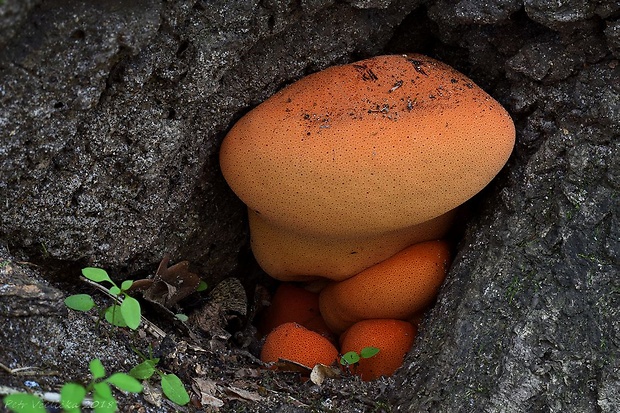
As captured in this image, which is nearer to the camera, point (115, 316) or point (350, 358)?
point (115, 316)

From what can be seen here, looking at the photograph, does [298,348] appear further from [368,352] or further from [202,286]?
[202,286]

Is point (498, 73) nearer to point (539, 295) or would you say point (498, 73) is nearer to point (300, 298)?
point (539, 295)

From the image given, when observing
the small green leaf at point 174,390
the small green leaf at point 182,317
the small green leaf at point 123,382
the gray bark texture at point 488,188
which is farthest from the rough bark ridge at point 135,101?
the small green leaf at point 123,382

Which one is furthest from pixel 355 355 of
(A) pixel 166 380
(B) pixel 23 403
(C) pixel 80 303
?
(B) pixel 23 403

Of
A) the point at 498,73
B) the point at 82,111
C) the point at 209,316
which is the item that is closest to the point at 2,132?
the point at 82,111

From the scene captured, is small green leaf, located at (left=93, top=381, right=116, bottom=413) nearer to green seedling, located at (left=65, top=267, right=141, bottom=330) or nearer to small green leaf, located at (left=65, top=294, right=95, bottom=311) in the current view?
green seedling, located at (left=65, top=267, right=141, bottom=330)

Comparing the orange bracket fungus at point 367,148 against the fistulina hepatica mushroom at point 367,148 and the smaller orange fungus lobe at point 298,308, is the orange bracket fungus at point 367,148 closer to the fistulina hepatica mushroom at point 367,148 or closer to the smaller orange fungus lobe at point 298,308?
the fistulina hepatica mushroom at point 367,148
